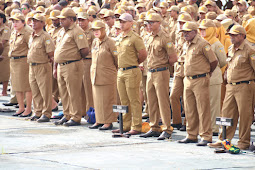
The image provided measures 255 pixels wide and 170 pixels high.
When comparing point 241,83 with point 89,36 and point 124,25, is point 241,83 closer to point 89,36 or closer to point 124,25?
point 124,25

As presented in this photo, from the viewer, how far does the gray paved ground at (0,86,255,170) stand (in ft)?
30.0

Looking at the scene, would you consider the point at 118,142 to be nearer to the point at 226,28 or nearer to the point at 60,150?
the point at 60,150

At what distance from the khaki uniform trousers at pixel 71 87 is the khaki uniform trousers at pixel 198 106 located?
9.60ft

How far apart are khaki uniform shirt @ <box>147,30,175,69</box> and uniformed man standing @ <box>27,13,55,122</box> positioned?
9.12 feet

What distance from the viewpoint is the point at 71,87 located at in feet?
43.9

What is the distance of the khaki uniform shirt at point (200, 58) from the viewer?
431 inches

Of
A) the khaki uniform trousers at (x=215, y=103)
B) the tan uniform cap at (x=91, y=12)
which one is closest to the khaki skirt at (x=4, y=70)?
the tan uniform cap at (x=91, y=12)

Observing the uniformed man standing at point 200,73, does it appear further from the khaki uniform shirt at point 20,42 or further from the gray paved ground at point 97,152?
the khaki uniform shirt at point 20,42

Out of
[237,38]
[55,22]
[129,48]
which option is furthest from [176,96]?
[55,22]

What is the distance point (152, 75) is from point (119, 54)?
0.77 m

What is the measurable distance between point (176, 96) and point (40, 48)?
3071mm

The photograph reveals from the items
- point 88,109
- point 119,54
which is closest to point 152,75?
point 119,54

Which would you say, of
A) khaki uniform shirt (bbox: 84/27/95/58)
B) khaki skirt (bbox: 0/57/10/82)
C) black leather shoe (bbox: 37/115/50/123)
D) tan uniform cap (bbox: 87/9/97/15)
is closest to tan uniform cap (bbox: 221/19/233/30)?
khaki uniform shirt (bbox: 84/27/95/58)

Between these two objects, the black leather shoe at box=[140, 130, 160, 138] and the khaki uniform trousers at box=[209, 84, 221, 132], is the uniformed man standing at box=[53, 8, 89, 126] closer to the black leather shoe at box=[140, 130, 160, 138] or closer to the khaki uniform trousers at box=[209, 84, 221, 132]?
the black leather shoe at box=[140, 130, 160, 138]
